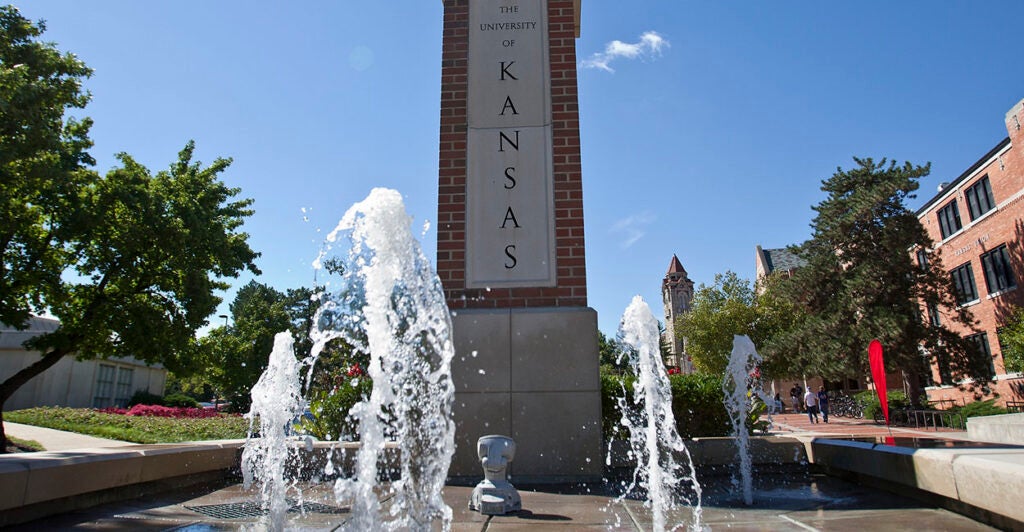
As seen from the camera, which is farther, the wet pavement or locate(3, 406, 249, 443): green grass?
locate(3, 406, 249, 443): green grass

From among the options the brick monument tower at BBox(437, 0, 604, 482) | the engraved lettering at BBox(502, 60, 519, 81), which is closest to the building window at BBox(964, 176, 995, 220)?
the brick monument tower at BBox(437, 0, 604, 482)

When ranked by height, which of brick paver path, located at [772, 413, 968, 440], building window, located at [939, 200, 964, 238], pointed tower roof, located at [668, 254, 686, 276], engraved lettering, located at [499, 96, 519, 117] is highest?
pointed tower roof, located at [668, 254, 686, 276]

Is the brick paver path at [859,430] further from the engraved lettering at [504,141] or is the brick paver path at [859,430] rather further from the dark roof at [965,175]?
the dark roof at [965,175]

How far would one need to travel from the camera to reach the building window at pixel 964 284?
83.9ft

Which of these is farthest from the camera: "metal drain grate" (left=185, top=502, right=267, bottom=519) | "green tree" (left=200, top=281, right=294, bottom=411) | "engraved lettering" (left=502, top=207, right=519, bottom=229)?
"green tree" (left=200, top=281, right=294, bottom=411)

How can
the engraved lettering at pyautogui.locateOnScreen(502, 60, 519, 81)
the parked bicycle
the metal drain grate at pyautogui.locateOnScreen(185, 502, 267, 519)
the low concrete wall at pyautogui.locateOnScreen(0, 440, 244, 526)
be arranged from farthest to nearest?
1. the parked bicycle
2. the engraved lettering at pyautogui.locateOnScreen(502, 60, 519, 81)
3. the metal drain grate at pyautogui.locateOnScreen(185, 502, 267, 519)
4. the low concrete wall at pyautogui.locateOnScreen(0, 440, 244, 526)

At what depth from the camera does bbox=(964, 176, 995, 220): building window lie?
25062 mm

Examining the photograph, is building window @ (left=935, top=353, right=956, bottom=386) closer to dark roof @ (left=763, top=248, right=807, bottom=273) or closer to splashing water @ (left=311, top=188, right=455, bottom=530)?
splashing water @ (left=311, top=188, right=455, bottom=530)

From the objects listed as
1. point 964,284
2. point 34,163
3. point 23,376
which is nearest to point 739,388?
point 34,163

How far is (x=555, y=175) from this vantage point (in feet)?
20.1

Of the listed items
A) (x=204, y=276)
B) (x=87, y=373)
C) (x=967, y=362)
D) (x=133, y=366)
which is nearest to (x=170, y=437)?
(x=204, y=276)

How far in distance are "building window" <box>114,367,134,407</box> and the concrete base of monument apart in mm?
32031

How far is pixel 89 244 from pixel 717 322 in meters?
33.7

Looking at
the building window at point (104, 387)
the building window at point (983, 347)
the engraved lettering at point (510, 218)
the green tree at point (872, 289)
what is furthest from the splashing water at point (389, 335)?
the building window at point (104, 387)
